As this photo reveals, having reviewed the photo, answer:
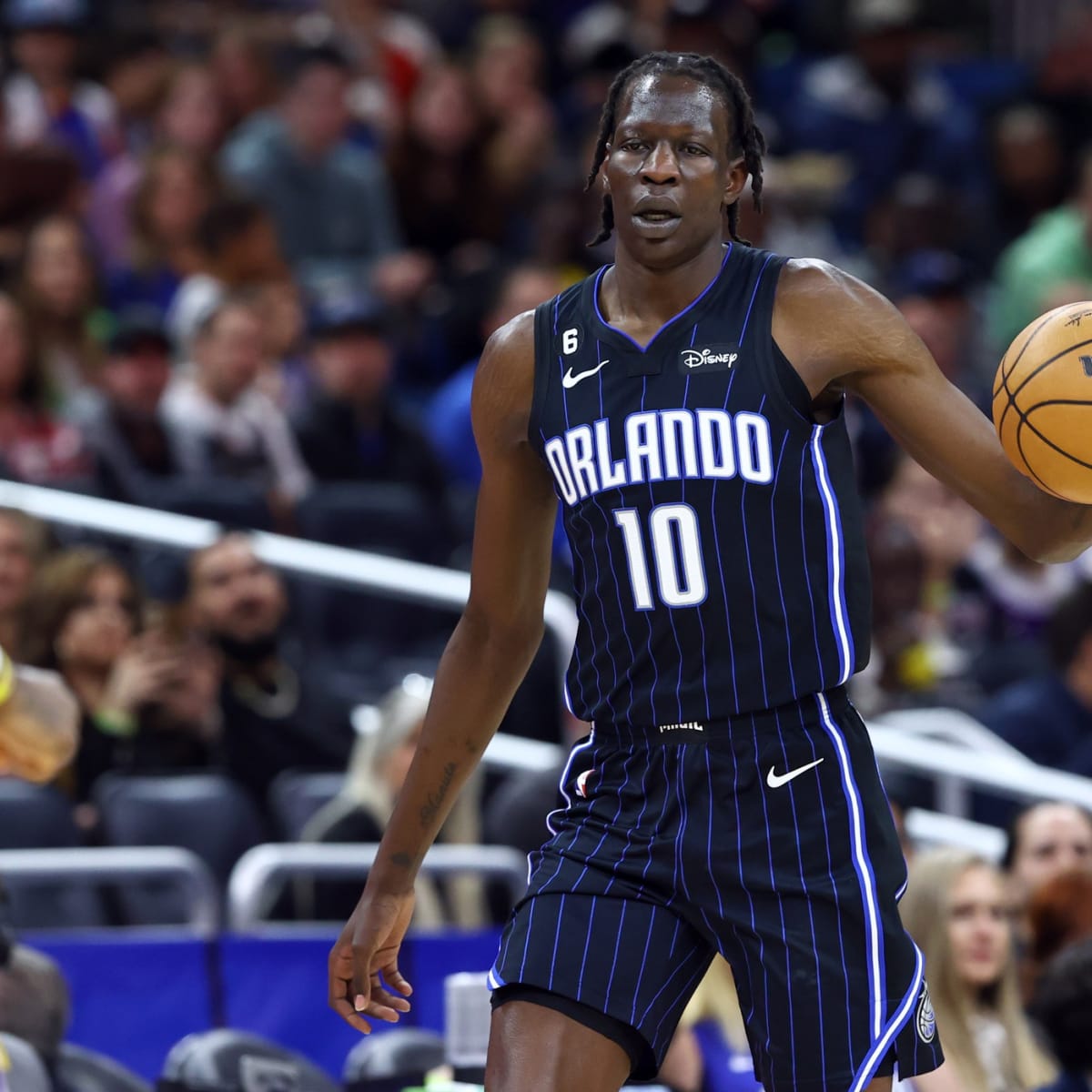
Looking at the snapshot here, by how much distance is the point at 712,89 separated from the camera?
318 centimetres

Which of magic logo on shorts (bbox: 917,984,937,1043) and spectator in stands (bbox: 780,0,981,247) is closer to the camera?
magic logo on shorts (bbox: 917,984,937,1043)

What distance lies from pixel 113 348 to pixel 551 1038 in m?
5.54

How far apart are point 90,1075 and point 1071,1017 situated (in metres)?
2.01

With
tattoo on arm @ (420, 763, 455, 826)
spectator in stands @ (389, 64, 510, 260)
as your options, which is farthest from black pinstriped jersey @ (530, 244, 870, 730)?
spectator in stands @ (389, 64, 510, 260)

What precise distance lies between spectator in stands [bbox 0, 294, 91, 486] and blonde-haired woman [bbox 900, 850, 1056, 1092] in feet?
11.6

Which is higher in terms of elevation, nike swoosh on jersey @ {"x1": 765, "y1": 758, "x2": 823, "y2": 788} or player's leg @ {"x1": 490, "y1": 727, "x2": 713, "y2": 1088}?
nike swoosh on jersey @ {"x1": 765, "y1": 758, "x2": 823, "y2": 788}

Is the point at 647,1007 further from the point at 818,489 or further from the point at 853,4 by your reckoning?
the point at 853,4

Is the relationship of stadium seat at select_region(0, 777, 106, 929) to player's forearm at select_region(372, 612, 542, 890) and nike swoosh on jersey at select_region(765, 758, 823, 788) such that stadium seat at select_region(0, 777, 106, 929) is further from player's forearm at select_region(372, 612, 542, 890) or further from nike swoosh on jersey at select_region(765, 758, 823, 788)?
nike swoosh on jersey at select_region(765, 758, 823, 788)

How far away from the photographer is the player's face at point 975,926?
5.34 m

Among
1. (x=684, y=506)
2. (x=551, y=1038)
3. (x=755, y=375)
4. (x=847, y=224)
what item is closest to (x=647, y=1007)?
(x=551, y=1038)

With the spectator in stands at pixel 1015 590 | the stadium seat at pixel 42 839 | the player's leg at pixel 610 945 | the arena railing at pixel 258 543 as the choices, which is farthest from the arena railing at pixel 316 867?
the spectator in stands at pixel 1015 590

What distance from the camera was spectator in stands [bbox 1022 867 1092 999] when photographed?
19.0ft

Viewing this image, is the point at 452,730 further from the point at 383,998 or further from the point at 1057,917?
the point at 1057,917

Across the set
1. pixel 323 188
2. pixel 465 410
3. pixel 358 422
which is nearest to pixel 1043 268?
pixel 465 410
